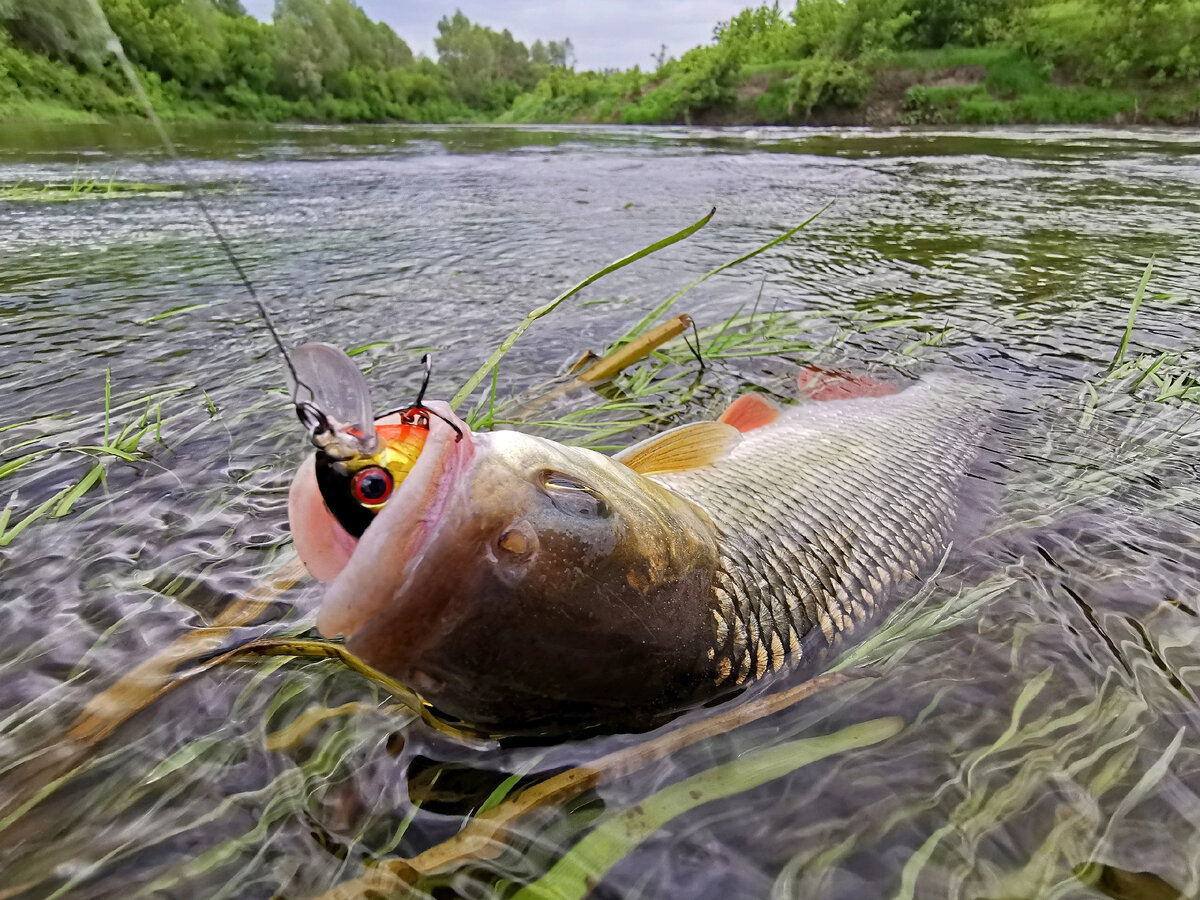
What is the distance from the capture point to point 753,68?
54.4 m

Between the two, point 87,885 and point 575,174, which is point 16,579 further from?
point 575,174

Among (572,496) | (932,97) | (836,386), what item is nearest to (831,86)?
(932,97)

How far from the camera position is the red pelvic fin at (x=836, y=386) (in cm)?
374

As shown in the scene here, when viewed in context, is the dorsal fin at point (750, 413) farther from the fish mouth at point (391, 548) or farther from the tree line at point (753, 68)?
the tree line at point (753, 68)

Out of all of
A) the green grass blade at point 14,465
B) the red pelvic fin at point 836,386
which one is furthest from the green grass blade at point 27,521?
the red pelvic fin at point 836,386

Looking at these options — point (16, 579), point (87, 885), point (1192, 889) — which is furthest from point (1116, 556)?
point (16, 579)

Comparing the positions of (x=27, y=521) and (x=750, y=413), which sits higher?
(x=27, y=521)

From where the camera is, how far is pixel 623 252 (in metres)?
7.26

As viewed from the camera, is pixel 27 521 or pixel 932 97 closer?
pixel 27 521

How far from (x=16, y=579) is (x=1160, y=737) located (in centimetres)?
346

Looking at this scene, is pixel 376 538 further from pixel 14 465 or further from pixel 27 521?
pixel 14 465

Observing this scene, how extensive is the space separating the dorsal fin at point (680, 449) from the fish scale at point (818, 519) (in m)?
0.05

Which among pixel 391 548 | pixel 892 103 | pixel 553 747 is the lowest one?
pixel 892 103

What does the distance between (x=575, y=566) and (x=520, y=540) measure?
15 centimetres
